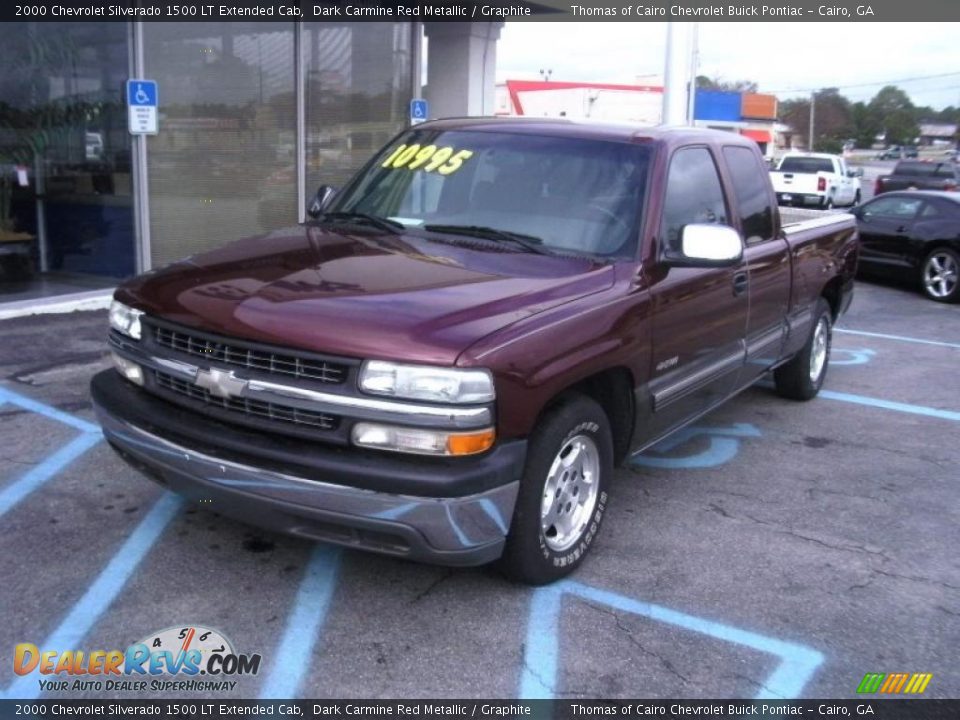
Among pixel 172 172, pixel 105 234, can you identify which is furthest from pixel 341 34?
pixel 105 234

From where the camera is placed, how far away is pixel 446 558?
10.9 ft

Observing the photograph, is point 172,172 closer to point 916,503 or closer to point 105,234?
point 105,234

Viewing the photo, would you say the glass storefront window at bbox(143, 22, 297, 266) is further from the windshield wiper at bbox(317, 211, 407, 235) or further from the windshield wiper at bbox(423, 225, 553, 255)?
the windshield wiper at bbox(423, 225, 553, 255)

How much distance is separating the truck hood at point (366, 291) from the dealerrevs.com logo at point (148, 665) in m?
1.10

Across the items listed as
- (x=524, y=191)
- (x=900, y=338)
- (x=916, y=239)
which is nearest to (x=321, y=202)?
(x=524, y=191)

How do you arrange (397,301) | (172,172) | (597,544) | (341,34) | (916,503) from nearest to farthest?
(397,301) → (597,544) → (916,503) → (172,172) → (341,34)

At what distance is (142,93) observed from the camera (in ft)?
28.7

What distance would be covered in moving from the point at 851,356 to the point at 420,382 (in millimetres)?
6807

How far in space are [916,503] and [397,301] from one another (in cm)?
322

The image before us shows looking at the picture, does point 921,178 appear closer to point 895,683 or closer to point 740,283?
point 740,283

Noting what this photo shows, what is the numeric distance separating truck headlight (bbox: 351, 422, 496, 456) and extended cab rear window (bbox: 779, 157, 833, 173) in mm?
26875

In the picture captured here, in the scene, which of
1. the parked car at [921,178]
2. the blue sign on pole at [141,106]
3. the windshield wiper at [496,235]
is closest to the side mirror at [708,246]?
the windshield wiper at [496,235]

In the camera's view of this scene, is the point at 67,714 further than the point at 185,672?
No

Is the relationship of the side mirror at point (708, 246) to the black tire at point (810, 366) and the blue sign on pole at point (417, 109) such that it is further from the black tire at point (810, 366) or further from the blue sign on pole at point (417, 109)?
the blue sign on pole at point (417, 109)
